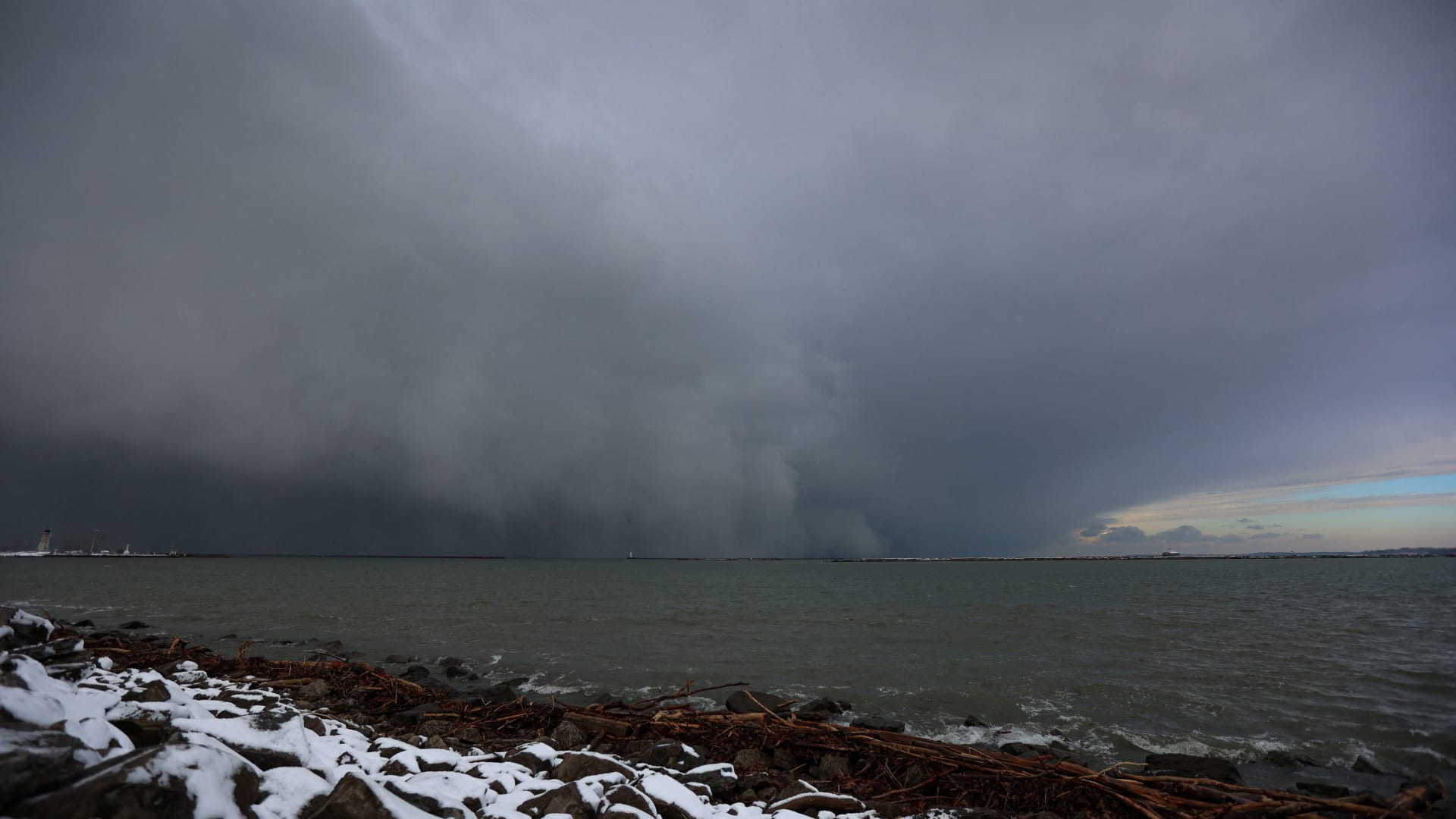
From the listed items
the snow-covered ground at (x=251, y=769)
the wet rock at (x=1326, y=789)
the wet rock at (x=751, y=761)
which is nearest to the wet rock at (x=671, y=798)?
the snow-covered ground at (x=251, y=769)

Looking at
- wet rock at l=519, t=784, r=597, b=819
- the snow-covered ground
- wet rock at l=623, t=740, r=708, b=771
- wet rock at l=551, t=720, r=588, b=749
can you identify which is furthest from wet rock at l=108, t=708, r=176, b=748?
wet rock at l=623, t=740, r=708, b=771

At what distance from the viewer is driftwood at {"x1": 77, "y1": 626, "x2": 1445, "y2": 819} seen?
4840 millimetres

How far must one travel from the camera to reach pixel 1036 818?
5.26 meters

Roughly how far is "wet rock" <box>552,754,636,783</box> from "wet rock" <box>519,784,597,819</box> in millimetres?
737

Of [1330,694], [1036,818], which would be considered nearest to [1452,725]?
[1330,694]

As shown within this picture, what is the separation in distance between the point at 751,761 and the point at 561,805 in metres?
3.02

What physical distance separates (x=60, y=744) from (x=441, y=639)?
2324 cm

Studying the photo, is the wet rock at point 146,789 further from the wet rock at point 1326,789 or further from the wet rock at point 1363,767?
the wet rock at point 1363,767

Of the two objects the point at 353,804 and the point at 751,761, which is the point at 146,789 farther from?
the point at 751,761

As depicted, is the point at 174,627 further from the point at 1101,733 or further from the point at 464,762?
the point at 1101,733

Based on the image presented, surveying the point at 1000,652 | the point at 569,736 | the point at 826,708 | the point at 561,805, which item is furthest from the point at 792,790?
the point at 1000,652

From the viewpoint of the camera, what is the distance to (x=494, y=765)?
5.68 metres

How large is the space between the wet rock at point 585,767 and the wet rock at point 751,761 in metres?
1.73

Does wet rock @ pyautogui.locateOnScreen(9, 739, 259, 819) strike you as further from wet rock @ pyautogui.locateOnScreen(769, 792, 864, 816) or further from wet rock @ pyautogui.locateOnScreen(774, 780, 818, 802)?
wet rock @ pyautogui.locateOnScreen(774, 780, 818, 802)
